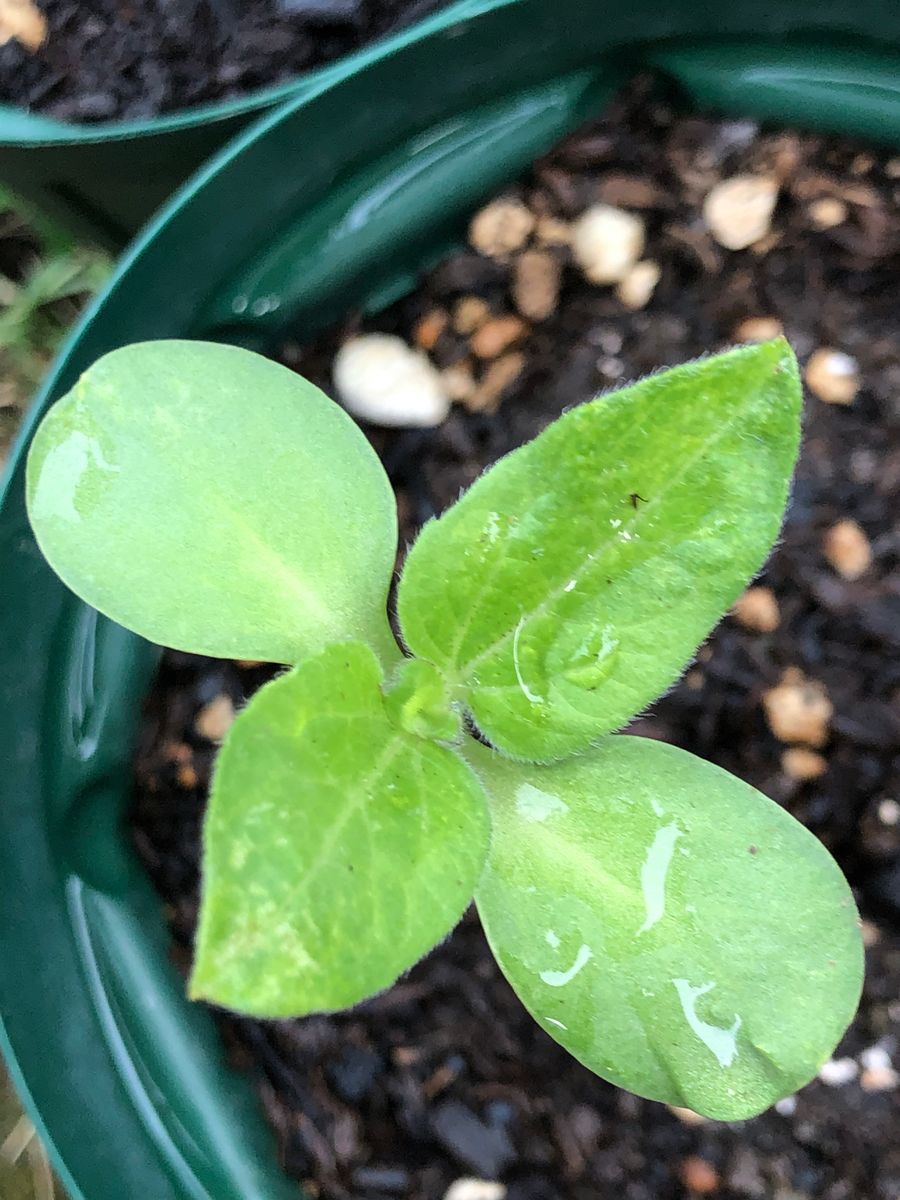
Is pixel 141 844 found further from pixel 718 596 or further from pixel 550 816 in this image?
pixel 718 596

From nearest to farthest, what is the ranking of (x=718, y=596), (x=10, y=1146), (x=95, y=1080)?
(x=718, y=596), (x=95, y=1080), (x=10, y=1146)

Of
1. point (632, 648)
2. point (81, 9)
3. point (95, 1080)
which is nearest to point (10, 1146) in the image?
point (95, 1080)

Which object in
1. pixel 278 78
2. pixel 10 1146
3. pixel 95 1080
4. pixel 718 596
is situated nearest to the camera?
pixel 718 596

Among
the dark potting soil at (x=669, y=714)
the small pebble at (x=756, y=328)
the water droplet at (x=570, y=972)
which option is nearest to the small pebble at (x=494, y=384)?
the dark potting soil at (x=669, y=714)

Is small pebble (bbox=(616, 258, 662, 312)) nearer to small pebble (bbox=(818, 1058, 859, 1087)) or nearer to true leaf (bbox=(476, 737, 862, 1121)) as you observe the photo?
true leaf (bbox=(476, 737, 862, 1121))

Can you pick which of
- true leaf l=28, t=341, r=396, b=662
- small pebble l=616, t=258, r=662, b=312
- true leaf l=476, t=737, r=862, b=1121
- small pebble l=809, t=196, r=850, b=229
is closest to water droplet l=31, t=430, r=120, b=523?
true leaf l=28, t=341, r=396, b=662

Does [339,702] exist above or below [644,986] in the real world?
above

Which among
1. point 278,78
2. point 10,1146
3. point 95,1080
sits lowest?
point 10,1146
